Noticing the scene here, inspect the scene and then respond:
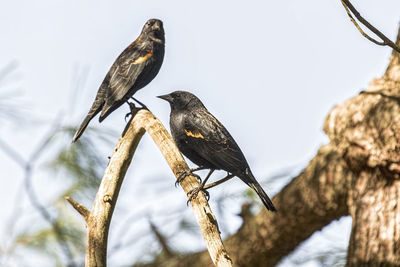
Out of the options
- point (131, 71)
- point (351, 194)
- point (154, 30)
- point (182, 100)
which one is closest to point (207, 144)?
point (182, 100)

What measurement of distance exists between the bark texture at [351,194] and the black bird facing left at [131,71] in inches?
53.8

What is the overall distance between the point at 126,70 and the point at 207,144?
1.11m

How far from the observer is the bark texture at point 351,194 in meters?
4.26

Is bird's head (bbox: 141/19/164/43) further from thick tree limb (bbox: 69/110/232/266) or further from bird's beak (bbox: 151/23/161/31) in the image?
thick tree limb (bbox: 69/110/232/266)

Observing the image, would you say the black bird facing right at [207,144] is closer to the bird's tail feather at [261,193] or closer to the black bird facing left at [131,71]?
the bird's tail feather at [261,193]

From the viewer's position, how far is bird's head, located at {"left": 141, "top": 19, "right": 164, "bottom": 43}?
528 cm

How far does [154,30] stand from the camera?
17.5 ft

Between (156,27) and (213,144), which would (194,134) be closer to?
(213,144)

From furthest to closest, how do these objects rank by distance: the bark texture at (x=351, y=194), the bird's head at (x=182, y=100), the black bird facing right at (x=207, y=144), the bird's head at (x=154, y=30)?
1. the bird's head at (x=154, y=30)
2. the bird's head at (x=182, y=100)
3. the bark texture at (x=351, y=194)
4. the black bird facing right at (x=207, y=144)

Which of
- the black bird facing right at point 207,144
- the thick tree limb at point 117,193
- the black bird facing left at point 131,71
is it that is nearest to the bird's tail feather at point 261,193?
the black bird facing right at point 207,144

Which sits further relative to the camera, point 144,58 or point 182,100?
point 144,58

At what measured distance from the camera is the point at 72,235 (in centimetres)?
520

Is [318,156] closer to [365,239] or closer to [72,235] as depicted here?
[365,239]

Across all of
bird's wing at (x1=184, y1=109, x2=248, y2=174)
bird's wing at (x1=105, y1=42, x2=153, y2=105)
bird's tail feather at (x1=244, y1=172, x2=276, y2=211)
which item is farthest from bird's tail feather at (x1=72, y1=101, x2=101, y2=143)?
bird's tail feather at (x1=244, y1=172, x2=276, y2=211)
